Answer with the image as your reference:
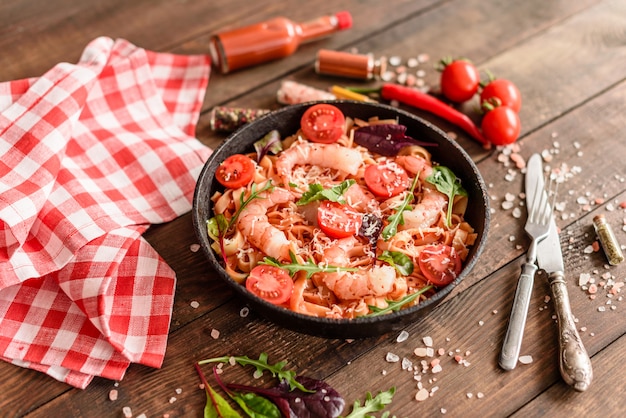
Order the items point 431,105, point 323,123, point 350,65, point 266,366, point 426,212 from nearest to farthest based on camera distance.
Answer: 1. point 266,366
2. point 426,212
3. point 323,123
4. point 431,105
5. point 350,65

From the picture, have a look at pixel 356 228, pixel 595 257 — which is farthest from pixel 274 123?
pixel 595 257

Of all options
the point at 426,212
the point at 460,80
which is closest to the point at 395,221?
the point at 426,212

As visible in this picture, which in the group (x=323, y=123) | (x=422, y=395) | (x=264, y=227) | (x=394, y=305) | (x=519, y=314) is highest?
(x=323, y=123)

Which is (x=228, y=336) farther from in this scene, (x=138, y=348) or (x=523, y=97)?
(x=523, y=97)

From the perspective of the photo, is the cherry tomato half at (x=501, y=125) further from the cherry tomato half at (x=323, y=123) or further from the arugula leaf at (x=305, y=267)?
the arugula leaf at (x=305, y=267)

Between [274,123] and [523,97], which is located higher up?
[274,123]

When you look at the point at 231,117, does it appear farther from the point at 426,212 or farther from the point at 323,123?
the point at 426,212
